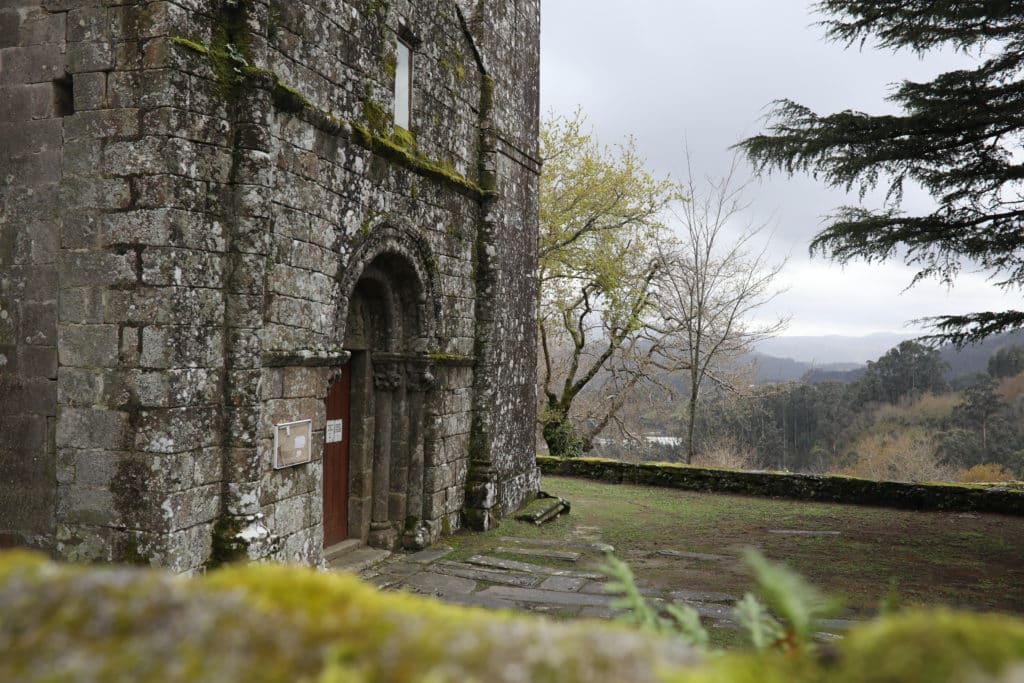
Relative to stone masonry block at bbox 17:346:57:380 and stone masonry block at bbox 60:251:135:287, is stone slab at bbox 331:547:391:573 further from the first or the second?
stone masonry block at bbox 60:251:135:287

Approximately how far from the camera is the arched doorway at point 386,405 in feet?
27.5

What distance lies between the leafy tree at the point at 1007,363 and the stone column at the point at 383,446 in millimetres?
42737

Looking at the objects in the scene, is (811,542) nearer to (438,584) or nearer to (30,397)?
(438,584)

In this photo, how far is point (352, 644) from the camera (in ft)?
3.57

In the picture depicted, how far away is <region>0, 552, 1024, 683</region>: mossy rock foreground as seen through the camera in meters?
1.00

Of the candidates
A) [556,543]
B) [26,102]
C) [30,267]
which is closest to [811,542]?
[556,543]

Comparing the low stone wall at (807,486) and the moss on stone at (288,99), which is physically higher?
the moss on stone at (288,99)

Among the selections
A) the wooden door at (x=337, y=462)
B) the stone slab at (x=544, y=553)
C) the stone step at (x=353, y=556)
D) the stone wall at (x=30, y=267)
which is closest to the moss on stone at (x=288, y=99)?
the stone wall at (x=30, y=267)

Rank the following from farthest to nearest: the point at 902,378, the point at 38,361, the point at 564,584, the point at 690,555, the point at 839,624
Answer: the point at 902,378 → the point at 690,555 → the point at 564,584 → the point at 839,624 → the point at 38,361

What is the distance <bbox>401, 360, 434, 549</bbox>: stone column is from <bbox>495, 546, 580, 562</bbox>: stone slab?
0.98 meters

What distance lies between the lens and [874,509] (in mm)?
13523

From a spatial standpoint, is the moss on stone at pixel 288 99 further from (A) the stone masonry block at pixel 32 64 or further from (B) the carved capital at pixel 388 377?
(B) the carved capital at pixel 388 377

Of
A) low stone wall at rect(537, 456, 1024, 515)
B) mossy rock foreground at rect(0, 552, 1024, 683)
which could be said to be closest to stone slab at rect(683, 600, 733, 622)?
mossy rock foreground at rect(0, 552, 1024, 683)

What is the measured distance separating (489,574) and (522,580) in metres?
0.38
